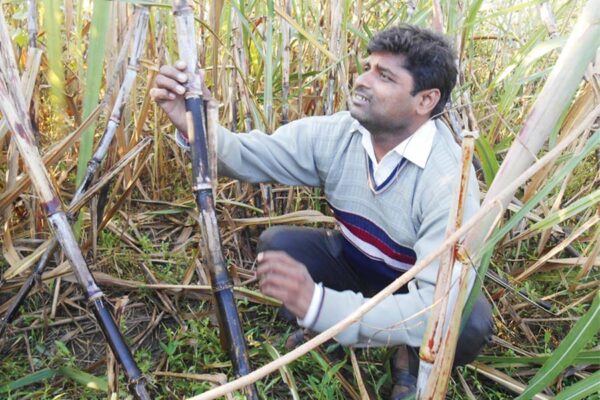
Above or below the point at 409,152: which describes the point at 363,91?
above

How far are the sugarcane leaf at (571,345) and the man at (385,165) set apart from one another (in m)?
0.26

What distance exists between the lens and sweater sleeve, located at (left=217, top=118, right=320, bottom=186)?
1516 mm

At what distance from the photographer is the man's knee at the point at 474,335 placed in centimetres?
140

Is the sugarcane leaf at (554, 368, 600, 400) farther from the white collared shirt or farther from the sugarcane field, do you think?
the white collared shirt

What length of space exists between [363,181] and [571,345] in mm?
676

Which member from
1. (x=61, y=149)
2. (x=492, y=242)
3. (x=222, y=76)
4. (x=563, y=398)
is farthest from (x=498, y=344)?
(x=61, y=149)

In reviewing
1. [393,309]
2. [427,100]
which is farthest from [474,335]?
[427,100]

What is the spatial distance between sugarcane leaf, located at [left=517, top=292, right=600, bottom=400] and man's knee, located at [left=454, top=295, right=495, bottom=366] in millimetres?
383

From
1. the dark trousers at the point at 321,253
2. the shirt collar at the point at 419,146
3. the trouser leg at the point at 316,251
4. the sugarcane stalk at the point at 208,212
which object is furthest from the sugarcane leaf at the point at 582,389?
the trouser leg at the point at 316,251

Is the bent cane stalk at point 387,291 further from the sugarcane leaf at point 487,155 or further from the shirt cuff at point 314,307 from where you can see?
the sugarcane leaf at point 487,155

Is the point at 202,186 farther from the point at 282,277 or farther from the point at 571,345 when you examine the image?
the point at 571,345

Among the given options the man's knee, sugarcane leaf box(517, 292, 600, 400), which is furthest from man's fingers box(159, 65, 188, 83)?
the man's knee

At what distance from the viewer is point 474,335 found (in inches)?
55.1

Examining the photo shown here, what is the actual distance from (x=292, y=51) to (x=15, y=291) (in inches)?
48.7
